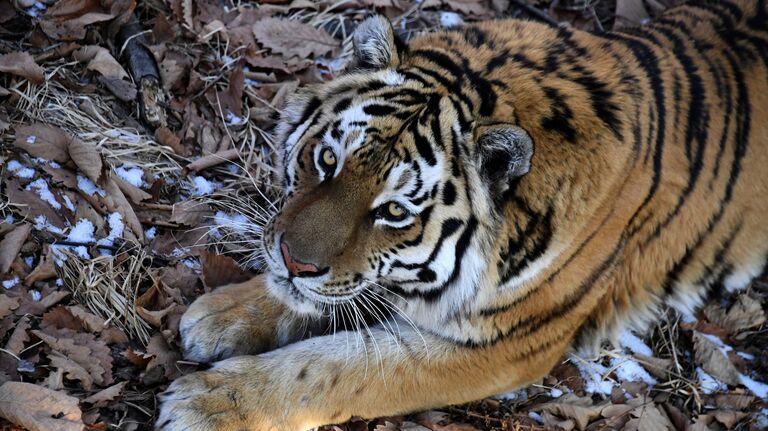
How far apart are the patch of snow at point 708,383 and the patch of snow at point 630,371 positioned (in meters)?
0.20

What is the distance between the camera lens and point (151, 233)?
9.27 ft

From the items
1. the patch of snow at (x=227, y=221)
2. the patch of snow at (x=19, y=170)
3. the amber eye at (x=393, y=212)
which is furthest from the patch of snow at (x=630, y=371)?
the patch of snow at (x=19, y=170)

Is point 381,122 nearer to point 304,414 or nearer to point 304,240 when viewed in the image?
point 304,240

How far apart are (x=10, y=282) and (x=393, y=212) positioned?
1.31 metres

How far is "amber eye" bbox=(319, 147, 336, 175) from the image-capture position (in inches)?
87.7

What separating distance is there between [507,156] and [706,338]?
164cm

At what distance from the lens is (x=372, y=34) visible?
231 centimetres

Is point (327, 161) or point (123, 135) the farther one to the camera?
point (123, 135)

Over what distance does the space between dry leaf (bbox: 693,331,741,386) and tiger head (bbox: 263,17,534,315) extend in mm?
1343

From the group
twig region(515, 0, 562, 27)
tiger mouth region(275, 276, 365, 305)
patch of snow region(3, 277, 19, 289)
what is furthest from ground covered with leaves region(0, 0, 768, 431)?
twig region(515, 0, 562, 27)

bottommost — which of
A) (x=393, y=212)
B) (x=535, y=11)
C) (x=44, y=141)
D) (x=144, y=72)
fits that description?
(x=44, y=141)

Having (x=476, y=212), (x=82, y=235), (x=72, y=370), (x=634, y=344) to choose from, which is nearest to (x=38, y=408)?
(x=72, y=370)

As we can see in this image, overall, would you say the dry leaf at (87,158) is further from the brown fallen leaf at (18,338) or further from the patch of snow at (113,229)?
the brown fallen leaf at (18,338)

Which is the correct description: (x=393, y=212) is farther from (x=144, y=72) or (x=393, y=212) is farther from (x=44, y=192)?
(x=144, y=72)
